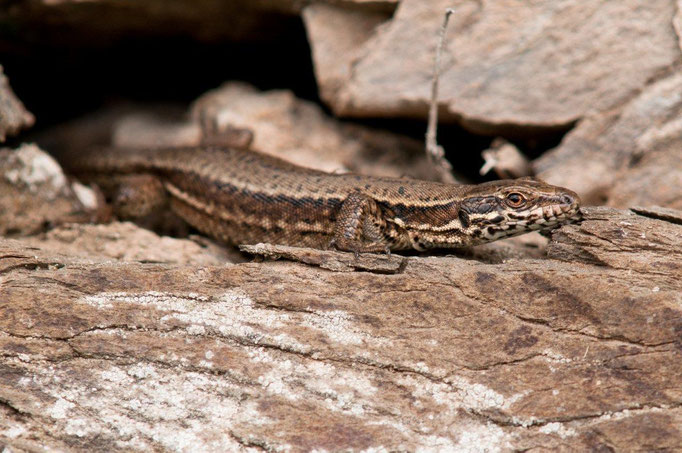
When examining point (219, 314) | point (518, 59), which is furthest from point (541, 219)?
point (219, 314)

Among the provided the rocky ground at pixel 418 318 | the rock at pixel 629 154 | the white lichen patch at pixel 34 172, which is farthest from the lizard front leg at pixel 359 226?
the white lichen patch at pixel 34 172

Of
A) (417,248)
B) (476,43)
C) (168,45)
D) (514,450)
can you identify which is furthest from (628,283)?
(168,45)

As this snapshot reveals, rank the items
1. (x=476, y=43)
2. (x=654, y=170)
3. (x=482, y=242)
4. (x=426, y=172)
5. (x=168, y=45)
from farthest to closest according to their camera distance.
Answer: (x=168, y=45) < (x=426, y=172) < (x=476, y=43) < (x=654, y=170) < (x=482, y=242)

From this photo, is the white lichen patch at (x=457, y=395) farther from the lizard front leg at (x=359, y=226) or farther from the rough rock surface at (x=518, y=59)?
the rough rock surface at (x=518, y=59)

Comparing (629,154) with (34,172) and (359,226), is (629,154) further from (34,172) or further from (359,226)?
(34,172)

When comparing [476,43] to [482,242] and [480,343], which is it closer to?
[482,242]

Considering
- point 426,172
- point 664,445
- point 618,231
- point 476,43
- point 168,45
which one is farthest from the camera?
point 168,45

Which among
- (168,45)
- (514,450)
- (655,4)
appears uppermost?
(655,4)

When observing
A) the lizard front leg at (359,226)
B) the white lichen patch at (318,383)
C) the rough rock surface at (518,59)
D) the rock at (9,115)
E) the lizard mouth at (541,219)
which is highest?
the rough rock surface at (518,59)
